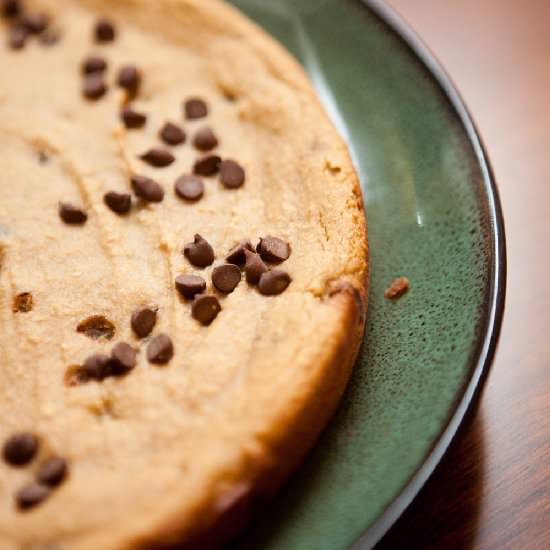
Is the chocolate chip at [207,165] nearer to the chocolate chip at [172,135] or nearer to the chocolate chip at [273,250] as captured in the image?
the chocolate chip at [172,135]

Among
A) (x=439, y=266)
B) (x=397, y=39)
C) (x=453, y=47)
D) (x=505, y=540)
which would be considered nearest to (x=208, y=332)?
(x=439, y=266)

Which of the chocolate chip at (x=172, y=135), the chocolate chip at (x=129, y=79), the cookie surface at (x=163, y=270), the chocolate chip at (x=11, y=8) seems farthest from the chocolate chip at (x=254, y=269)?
the chocolate chip at (x=11, y=8)

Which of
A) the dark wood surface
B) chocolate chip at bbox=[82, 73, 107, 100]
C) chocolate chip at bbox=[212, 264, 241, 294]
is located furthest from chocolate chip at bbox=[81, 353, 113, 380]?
chocolate chip at bbox=[82, 73, 107, 100]

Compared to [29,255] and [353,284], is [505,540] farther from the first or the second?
[29,255]

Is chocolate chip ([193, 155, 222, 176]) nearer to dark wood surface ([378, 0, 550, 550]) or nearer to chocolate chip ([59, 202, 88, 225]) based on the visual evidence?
chocolate chip ([59, 202, 88, 225])

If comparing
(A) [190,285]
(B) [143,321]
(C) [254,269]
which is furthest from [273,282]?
(B) [143,321]

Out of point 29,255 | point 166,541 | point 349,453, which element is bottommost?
point 29,255
